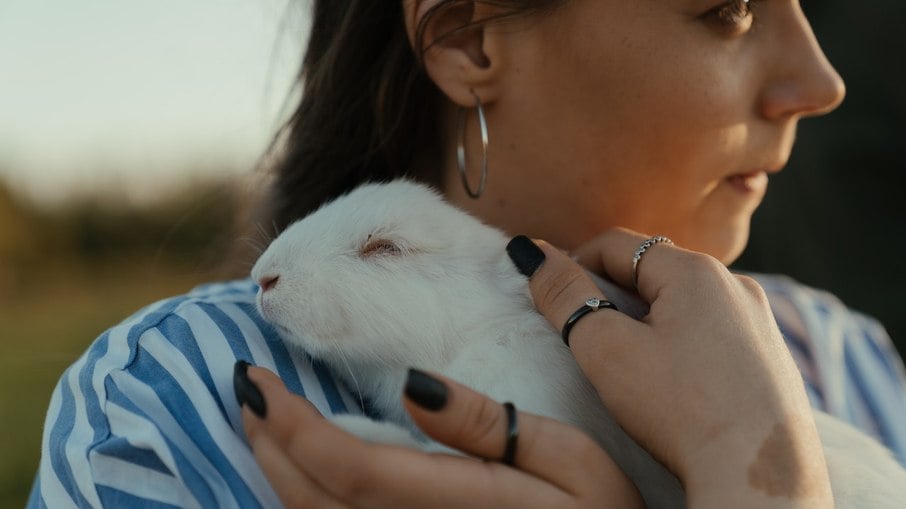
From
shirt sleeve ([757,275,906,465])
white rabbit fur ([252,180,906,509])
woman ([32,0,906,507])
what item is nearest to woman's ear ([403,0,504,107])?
woman ([32,0,906,507])

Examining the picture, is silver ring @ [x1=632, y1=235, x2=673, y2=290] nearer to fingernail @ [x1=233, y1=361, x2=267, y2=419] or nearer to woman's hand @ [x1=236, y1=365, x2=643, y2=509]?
woman's hand @ [x1=236, y1=365, x2=643, y2=509]

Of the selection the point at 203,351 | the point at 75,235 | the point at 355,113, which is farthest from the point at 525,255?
the point at 75,235

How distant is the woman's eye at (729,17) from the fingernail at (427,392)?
1.04 metres

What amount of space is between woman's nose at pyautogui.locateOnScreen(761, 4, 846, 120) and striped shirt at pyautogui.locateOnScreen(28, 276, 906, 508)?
3.50 feet

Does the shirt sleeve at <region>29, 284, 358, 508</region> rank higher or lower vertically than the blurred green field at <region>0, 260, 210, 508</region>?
higher

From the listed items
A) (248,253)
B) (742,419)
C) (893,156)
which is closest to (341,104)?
(248,253)

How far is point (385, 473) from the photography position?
1141 mm

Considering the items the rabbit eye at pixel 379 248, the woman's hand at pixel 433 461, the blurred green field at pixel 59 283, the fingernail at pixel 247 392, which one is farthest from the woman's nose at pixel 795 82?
the blurred green field at pixel 59 283

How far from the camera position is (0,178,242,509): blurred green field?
482cm

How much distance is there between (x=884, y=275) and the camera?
6.23 meters

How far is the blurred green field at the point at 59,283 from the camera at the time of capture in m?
4.82

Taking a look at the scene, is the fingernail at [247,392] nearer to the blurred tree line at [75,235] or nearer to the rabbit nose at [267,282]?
the rabbit nose at [267,282]

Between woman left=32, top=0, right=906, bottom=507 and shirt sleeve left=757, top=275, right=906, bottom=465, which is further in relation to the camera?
shirt sleeve left=757, top=275, right=906, bottom=465

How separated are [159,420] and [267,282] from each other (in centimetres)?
41
